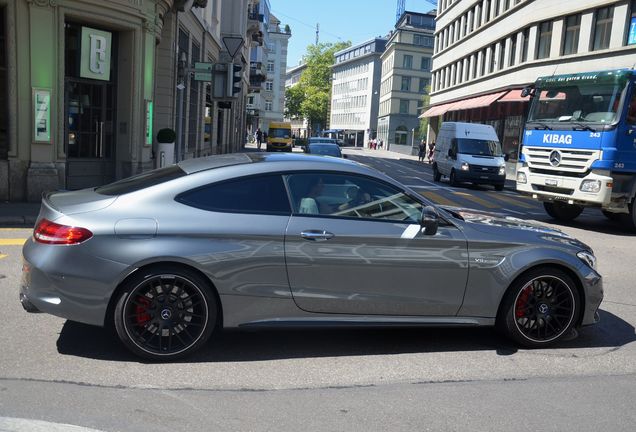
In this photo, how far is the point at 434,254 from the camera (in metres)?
4.79

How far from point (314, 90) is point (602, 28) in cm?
9761

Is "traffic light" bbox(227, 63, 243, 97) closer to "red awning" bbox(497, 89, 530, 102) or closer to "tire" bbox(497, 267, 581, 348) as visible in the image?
"tire" bbox(497, 267, 581, 348)

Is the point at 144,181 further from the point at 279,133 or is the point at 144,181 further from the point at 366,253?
the point at 279,133

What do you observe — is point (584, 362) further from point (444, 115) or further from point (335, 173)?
point (444, 115)

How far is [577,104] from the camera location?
13266 millimetres

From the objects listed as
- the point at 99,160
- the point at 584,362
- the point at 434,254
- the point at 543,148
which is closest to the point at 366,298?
the point at 434,254

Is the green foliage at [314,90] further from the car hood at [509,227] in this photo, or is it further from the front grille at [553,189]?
the car hood at [509,227]

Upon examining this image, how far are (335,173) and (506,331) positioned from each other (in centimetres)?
193

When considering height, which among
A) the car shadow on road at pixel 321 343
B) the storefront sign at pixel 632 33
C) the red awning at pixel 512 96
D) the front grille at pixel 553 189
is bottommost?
the car shadow on road at pixel 321 343

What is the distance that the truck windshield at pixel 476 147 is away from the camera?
2545cm

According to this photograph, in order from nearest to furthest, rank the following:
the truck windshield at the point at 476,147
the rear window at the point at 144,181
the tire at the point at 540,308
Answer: the rear window at the point at 144,181 < the tire at the point at 540,308 < the truck windshield at the point at 476,147

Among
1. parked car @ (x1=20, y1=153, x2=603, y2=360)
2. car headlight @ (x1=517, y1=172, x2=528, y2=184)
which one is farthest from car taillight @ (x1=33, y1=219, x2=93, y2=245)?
car headlight @ (x1=517, y1=172, x2=528, y2=184)

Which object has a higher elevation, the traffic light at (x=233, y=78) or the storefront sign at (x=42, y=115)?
the traffic light at (x=233, y=78)

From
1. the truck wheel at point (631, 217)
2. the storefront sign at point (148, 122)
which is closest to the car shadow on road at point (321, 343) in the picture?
the truck wheel at point (631, 217)
